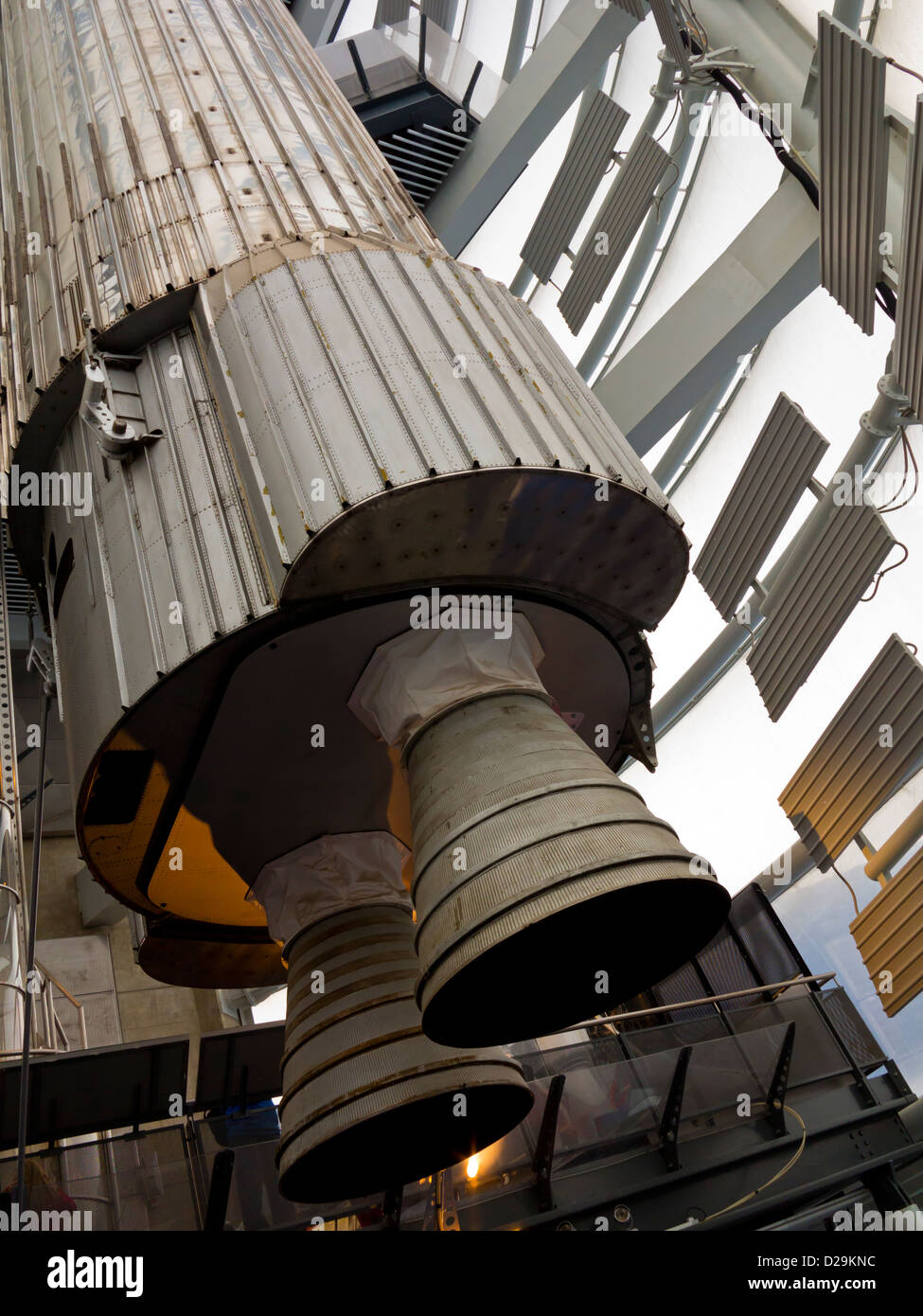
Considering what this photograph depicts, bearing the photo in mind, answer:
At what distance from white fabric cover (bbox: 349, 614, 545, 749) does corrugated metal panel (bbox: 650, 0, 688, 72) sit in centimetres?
583

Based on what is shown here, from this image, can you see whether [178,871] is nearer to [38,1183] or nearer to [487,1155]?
[38,1183]

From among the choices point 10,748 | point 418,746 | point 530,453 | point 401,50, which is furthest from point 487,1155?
point 401,50

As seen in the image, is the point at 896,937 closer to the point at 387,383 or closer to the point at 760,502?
the point at 760,502

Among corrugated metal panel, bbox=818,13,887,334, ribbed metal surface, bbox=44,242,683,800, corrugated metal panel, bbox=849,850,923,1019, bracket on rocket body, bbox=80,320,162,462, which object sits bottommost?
corrugated metal panel, bbox=849,850,923,1019

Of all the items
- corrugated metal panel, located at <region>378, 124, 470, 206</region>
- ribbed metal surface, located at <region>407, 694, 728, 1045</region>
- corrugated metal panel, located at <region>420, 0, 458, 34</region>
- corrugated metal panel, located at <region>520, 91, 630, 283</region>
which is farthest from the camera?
corrugated metal panel, located at <region>420, 0, 458, 34</region>

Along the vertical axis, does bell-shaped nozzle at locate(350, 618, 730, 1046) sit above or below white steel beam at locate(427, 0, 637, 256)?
below

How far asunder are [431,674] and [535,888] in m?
1.33

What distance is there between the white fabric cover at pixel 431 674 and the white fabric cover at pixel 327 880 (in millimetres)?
1035

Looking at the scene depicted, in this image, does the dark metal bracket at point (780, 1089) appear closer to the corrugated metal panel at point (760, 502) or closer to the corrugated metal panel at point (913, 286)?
the corrugated metal panel at point (760, 502)

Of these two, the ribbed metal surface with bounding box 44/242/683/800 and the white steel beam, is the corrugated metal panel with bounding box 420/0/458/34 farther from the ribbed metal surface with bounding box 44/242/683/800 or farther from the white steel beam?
the ribbed metal surface with bounding box 44/242/683/800

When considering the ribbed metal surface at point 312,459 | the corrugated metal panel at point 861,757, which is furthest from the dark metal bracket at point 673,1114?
the ribbed metal surface at point 312,459

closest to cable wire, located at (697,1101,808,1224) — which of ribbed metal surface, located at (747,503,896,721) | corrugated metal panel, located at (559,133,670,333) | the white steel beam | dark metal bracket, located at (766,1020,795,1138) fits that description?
dark metal bracket, located at (766,1020,795,1138)

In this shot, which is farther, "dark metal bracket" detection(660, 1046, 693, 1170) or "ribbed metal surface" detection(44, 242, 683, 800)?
"dark metal bracket" detection(660, 1046, 693, 1170)

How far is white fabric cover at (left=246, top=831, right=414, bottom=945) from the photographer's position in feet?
18.0
